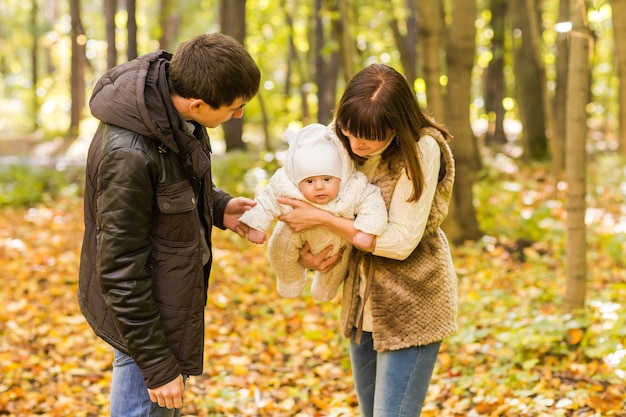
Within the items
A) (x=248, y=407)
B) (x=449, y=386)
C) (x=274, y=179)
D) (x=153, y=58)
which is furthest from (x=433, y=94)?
(x=153, y=58)

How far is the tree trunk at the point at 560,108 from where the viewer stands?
10531 mm

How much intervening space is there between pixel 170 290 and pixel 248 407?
2.63 m

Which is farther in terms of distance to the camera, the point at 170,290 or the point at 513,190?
the point at 513,190

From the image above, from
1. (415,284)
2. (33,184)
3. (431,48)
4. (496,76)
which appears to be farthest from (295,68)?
(415,284)

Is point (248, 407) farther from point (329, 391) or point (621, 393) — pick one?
point (621, 393)

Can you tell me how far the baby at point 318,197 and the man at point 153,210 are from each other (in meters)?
0.44

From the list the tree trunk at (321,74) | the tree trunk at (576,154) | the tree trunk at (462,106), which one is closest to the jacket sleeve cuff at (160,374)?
the tree trunk at (576,154)

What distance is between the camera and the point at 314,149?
2736 millimetres

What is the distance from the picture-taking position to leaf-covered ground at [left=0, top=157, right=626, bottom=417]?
4.48 meters

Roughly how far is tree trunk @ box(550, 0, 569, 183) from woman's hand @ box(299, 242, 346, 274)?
324 inches

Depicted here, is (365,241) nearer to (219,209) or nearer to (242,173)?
(219,209)

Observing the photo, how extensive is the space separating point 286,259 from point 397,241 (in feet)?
1.87

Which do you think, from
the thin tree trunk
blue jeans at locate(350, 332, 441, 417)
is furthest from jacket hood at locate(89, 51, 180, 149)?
the thin tree trunk

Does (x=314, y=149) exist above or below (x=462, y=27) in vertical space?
below
